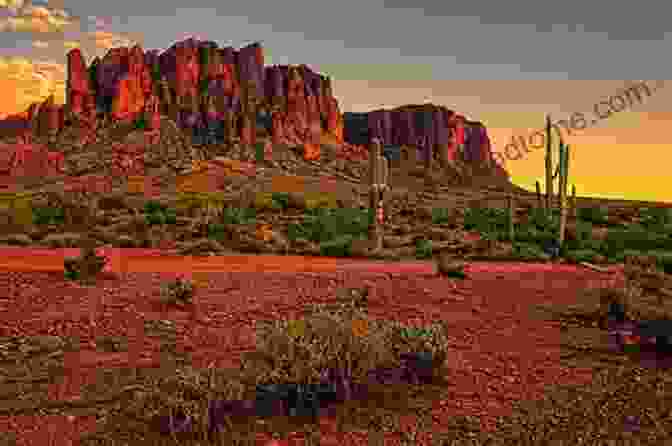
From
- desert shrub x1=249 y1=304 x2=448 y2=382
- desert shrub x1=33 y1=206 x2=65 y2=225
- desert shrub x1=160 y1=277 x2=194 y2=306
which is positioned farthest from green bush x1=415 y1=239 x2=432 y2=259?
desert shrub x1=33 y1=206 x2=65 y2=225

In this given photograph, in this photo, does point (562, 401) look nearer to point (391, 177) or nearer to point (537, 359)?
point (537, 359)

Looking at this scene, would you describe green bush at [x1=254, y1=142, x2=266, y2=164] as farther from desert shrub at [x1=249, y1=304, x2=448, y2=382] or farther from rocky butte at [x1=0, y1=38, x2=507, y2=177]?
desert shrub at [x1=249, y1=304, x2=448, y2=382]

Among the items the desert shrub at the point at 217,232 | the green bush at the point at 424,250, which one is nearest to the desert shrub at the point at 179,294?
the green bush at the point at 424,250

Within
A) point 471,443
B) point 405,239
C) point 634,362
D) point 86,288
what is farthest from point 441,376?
point 405,239

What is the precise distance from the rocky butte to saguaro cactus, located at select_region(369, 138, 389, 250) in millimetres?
93354

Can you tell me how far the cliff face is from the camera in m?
147

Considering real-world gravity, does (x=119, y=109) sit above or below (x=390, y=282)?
above

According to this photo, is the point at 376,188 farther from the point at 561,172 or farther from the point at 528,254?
the point at 561,172

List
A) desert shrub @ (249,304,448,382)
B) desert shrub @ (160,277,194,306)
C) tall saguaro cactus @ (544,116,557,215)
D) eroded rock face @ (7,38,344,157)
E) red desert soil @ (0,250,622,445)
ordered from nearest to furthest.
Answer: desert shrub @ (249,304,448,382), red desert soil @ (0,250,622,445), desert shrub @ (160,277,194,306), tall saguaro cactus @ (544,116,557,215), eroded rock face @ (7,38,344,157)

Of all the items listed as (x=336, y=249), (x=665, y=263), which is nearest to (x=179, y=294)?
(x=336, y=249)

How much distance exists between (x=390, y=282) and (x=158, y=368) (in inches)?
205

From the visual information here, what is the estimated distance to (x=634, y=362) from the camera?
5527 millimetres

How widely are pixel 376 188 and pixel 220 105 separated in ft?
361

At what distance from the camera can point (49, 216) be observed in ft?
76.8
